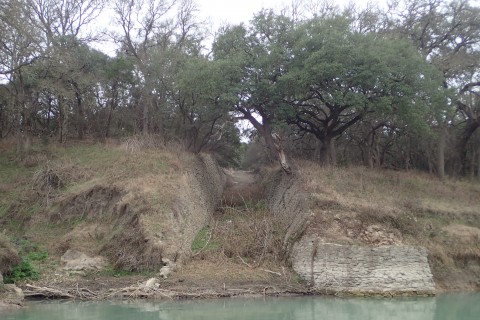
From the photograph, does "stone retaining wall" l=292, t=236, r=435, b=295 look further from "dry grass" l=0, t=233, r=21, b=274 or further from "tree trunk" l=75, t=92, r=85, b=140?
"tree trunk" l=75, t=92, r=85, b=140

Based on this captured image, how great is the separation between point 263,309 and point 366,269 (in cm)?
648

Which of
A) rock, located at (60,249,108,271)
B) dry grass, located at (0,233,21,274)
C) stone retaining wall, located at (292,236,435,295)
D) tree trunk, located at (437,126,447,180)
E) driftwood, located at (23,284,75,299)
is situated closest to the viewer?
driftwood, located at (23,284,75,299)

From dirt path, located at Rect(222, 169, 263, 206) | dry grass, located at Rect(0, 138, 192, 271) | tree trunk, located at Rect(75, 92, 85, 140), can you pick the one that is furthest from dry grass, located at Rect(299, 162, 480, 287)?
tree trunk, located at Rect(75, 92, 85, 140)

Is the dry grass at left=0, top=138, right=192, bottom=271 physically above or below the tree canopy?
below

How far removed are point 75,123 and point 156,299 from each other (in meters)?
22.4

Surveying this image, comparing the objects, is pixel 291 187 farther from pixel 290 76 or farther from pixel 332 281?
pixel 332 281

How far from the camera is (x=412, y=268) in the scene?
23469 mm

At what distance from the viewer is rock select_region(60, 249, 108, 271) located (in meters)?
23.1

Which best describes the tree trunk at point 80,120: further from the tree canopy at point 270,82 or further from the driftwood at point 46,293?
the driftwood at point 46,293

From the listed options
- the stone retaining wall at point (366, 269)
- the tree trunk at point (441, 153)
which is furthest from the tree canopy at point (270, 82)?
the stone retaining wall at point (366, 269)

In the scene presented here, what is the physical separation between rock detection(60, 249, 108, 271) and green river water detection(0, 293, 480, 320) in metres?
3.38

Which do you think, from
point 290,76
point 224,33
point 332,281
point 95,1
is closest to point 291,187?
point 290,76

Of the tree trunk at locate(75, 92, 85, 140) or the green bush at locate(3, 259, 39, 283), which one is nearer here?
the green bush at locate(3, 259, 39, 283)

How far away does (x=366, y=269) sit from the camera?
23.0 metres
